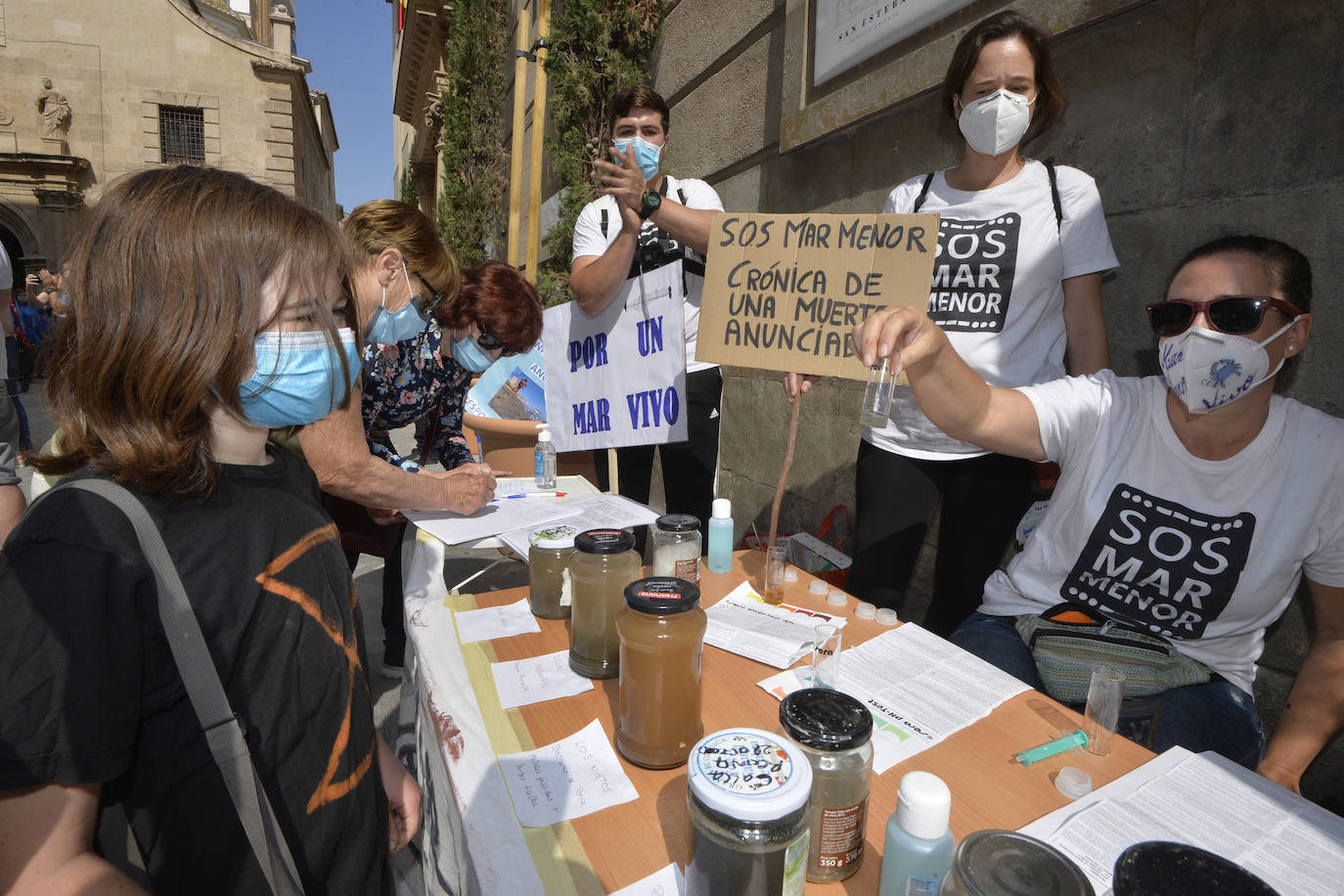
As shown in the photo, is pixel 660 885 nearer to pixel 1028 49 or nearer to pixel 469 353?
pixel 1028 49

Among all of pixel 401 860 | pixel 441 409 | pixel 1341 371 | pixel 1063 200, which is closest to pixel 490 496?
pixel 441 409

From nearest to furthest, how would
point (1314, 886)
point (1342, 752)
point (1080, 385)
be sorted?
point (1314, 886) → point (1080, 385) → point (1342, 752)

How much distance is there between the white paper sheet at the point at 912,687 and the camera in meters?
1.18

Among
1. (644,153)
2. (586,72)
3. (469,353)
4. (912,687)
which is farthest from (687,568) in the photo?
(586,72)

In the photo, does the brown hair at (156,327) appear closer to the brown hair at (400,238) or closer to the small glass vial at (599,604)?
the small glass vial at (599,604)

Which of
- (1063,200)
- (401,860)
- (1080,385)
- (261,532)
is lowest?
(401,860)

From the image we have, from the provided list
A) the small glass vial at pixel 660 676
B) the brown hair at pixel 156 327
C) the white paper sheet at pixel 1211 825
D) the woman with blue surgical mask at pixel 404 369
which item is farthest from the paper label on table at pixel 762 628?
the woman with blue surgical mask at pixel 404 369

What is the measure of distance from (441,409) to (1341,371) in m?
3.20

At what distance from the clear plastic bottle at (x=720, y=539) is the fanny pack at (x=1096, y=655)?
0.81 m

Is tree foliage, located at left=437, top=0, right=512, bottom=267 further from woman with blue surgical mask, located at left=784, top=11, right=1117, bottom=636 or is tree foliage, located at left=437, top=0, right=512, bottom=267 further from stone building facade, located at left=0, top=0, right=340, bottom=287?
stone building facade, located at left=0, top=0, right=340, bottom=287

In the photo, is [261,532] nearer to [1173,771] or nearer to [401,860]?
[401,860]

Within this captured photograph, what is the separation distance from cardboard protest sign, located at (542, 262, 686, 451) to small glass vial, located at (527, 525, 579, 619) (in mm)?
1370

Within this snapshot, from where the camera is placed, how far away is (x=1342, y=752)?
6.30 ft

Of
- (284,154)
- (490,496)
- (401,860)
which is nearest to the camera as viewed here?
(401,860)
